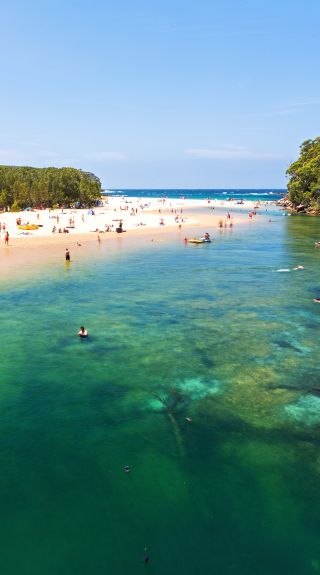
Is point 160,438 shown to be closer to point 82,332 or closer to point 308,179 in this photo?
point 82,332

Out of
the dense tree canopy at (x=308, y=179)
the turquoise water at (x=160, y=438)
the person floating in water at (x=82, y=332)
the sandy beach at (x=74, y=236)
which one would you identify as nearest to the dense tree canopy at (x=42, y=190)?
the sandy beach at (x=74, y=236)

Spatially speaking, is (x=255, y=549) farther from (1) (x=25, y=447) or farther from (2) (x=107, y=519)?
(1) (x=25, y=447)

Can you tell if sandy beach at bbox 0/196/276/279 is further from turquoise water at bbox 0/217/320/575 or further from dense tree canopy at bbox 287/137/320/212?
turquoise water at bbox 0/217/320/575

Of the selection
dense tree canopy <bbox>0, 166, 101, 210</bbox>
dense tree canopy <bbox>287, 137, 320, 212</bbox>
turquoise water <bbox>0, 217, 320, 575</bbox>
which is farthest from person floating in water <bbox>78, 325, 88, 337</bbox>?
dense tree canopy <bbox>287, 137, 320, 212</bbox>

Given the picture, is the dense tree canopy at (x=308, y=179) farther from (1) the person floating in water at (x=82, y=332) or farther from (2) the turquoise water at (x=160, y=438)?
(1) the person floating in water at (x=82, y=332)

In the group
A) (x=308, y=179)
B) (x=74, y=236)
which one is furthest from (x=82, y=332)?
(x=308, y=179)
